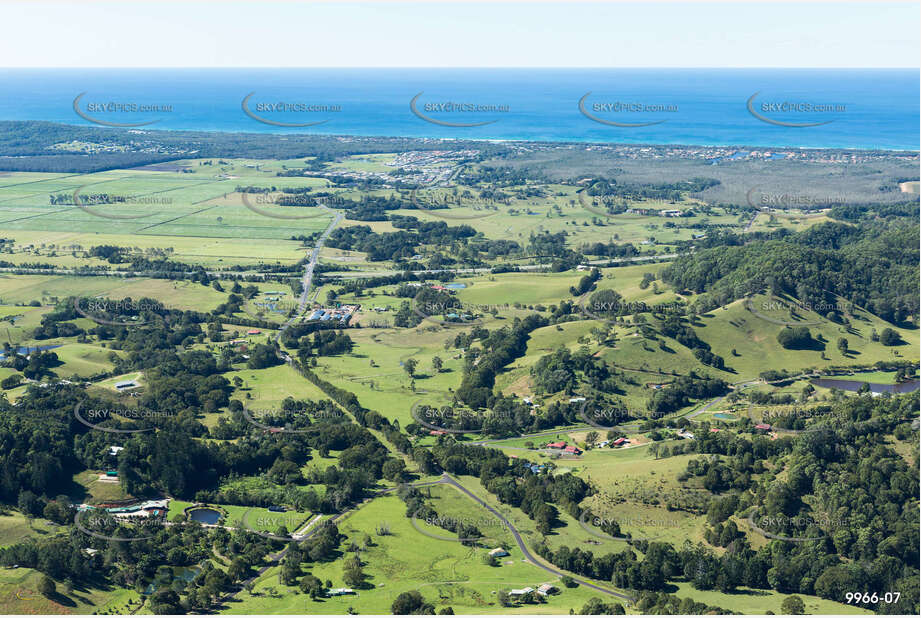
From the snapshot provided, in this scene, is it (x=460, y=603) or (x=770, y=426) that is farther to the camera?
(x=770, y=426)

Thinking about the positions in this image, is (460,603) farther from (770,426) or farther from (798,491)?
(770,426)

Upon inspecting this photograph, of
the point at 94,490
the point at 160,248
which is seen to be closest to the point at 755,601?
the point at 94,490

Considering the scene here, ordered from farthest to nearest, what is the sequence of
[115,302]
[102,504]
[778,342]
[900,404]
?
[115,302] < [778,342] < [900,404] < [102,504]

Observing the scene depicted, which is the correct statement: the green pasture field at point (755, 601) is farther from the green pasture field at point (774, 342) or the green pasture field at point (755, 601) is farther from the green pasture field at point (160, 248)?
the green pasture field at point (160, 248)

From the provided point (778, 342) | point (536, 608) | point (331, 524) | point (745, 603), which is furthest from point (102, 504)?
point (778, 342)

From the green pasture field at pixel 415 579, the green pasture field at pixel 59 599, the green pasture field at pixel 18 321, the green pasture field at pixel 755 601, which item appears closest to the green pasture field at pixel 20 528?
the green pasture field at pixel 59 599

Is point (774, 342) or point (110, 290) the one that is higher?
point (774, 342)

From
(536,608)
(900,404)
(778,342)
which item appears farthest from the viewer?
(778,342)

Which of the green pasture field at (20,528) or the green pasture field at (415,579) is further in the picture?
the green pasture field at (20,528)

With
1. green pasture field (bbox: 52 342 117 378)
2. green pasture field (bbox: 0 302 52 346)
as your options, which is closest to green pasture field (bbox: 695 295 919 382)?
green pasture field (bbox: 52 342 117 378)

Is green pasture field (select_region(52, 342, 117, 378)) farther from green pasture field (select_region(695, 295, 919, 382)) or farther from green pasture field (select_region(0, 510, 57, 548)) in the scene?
green pasture field (select_region(695, 295, 919, 382))

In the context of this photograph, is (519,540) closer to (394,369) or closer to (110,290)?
(394,369)
